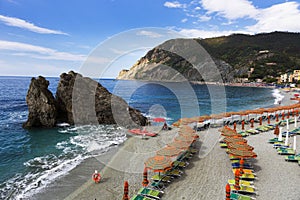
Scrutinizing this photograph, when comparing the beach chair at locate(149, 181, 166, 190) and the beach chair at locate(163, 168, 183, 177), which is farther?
the beach chair at locate(163, 168, 183, 177)

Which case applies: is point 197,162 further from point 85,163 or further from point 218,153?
point 85,163

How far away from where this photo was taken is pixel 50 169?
14.4 meters

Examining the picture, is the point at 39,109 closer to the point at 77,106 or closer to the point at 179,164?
the point at 77,106

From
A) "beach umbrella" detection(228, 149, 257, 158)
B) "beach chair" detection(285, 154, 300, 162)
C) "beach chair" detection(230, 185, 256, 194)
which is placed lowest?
"beach chair" detection(230, 185, 256, 194)

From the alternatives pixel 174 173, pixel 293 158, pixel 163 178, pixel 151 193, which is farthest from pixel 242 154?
pixel 151 193

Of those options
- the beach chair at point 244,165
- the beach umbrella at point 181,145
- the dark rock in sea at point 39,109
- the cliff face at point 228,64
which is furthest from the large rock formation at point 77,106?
the cliff face at point 228,64

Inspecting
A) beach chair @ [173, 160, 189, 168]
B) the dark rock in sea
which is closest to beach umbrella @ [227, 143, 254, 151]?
beach chair @ [173, 160, 189, 168]

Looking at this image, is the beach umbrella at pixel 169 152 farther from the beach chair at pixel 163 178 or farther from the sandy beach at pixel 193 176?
the beach chair at pixel 163 178

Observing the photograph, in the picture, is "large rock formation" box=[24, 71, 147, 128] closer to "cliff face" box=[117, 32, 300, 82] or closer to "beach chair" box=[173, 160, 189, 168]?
"beach chair" box=[173, 160, 189, 168]

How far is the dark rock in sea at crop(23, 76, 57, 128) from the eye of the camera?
2695cm

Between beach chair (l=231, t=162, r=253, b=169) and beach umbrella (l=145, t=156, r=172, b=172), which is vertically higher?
beach umbrella (l=145, t=156, r=172, b=172)

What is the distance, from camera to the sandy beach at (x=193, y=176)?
10383 mm

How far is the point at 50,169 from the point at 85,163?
2.39 m

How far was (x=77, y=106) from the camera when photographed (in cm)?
2994
